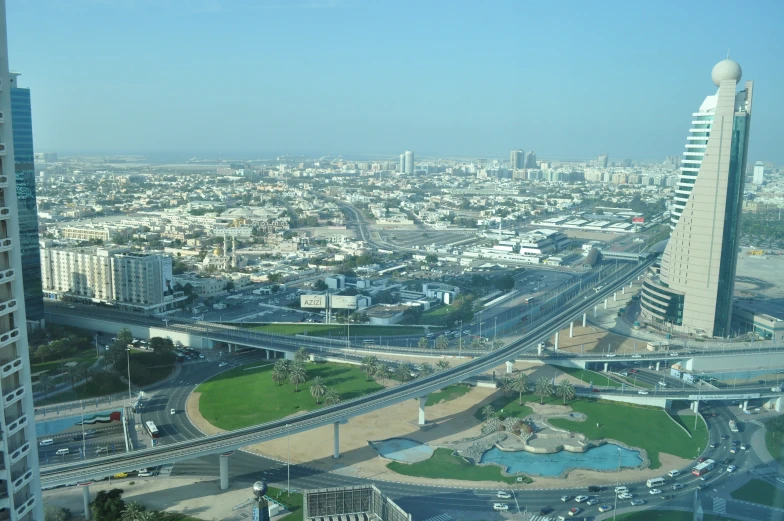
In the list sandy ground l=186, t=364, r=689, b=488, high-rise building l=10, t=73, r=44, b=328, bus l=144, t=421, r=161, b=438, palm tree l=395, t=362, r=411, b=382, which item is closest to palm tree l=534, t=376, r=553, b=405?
sandy ground l=186, t=364, r=689, b=488

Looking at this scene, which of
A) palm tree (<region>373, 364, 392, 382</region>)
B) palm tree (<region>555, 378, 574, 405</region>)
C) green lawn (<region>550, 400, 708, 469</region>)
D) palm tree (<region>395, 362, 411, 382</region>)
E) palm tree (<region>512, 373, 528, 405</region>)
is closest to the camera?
green lawn (<region>550, 400, 708, 469</region>)

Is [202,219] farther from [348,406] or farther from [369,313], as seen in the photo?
[348,406]

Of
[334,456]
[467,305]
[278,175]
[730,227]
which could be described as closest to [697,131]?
[730,227]

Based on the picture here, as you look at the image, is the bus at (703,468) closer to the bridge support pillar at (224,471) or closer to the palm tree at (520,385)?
the palm tree at (520,385)

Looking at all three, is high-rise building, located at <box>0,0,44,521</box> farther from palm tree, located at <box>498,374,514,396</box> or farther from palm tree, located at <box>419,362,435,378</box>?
palm tree, located at <box>498,374,514,396</box>

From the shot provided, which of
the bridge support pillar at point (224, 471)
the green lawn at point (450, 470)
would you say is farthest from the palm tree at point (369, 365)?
the bridge support pillar at point (224, 471)
